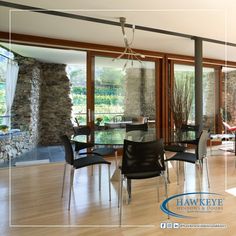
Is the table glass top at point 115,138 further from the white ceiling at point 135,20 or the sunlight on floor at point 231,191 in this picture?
the white ceiling at point 135,20

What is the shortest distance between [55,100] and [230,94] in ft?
18.8

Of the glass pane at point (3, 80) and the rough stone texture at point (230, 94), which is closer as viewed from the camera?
the glass pane at point (3, 80)

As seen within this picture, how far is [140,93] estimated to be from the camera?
5434 millimetres

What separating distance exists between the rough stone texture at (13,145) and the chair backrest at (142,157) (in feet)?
→ 9.84

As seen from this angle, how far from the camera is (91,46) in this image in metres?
4.73

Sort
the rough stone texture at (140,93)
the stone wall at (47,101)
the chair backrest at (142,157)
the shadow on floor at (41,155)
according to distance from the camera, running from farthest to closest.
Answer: the stone wall at (47,101)
the rough stone texture at (140,93)
the shadow on floor at (41,155)
the chair backrest at (142,157)

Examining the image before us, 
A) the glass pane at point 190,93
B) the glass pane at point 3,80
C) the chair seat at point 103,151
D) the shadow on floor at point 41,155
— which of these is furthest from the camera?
the glass pane at point 190,93

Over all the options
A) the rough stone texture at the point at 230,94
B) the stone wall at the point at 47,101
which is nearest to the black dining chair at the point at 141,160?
the stone wall at the point at 47,101

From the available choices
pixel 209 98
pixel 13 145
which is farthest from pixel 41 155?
pixel 209 98

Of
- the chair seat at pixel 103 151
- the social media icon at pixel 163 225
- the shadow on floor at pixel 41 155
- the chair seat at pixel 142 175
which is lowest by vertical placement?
the social media icon at pixel 163 225

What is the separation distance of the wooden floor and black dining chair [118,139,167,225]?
0.27 m

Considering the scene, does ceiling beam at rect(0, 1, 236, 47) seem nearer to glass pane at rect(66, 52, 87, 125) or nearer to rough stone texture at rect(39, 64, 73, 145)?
glass pane at rect(66, 52, 87, 125)

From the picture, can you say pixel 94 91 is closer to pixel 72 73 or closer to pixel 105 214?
pixel 72 73

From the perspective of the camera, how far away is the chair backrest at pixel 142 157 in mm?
2166
